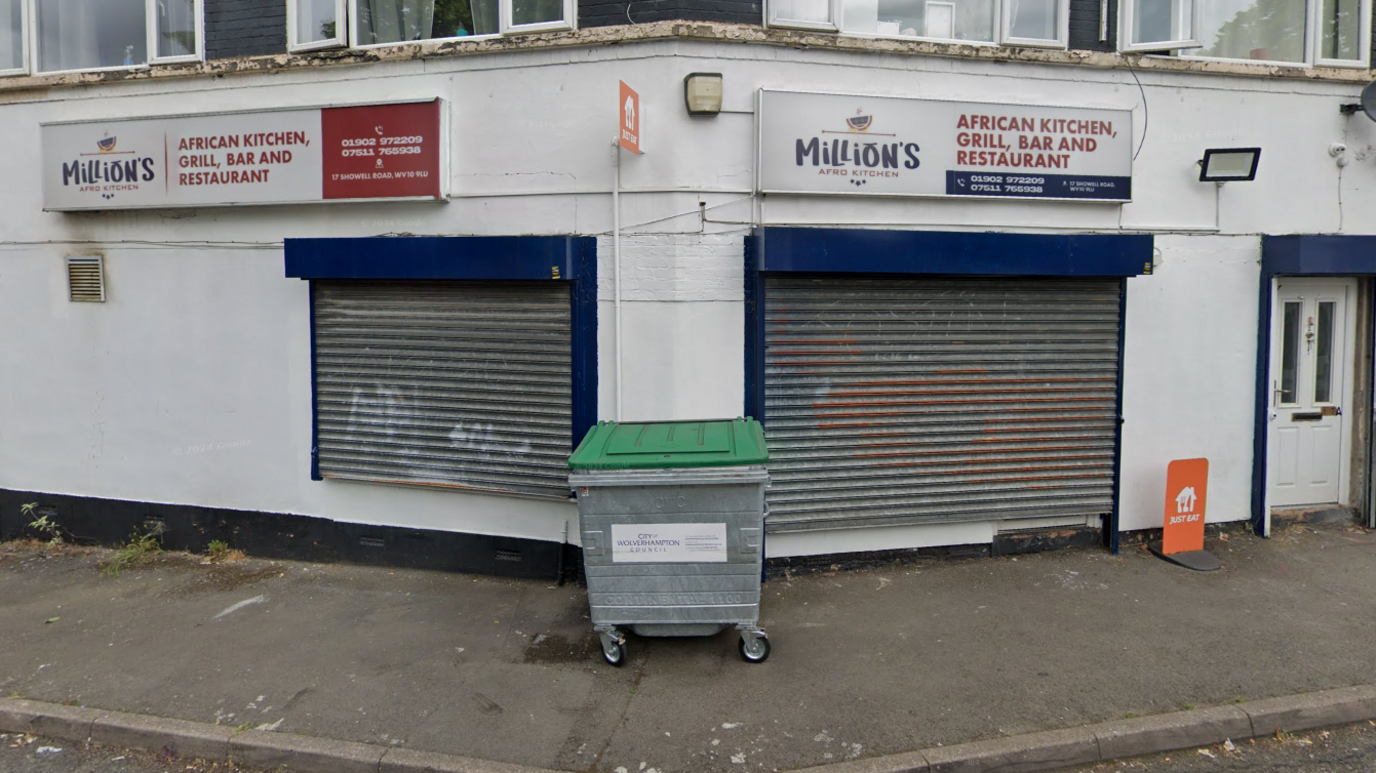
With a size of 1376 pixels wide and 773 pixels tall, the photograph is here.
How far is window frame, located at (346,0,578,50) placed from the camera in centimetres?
637

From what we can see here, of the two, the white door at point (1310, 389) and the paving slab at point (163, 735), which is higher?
the white door at point (1310, 389)

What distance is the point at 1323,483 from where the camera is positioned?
25.5ft

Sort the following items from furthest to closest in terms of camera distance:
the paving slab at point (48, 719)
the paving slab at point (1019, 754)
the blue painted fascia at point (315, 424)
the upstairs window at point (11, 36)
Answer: the upstairs window at point (11, 36) < the blue painted fascia at point (315, 424) < the paving slab at point (48, 719) < the paving slab at point (1019, 754)

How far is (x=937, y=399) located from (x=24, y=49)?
8741 mm

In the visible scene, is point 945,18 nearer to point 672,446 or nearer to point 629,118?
point 629,118

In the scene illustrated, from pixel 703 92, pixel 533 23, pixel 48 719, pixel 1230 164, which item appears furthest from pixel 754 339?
pixel 48 719

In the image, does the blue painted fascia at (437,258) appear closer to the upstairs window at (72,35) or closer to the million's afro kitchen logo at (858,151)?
the million's afro kitchen logo at (858,151)

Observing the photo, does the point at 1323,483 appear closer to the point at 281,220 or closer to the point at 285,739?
the point at 285,739

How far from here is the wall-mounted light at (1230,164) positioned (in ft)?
22.7

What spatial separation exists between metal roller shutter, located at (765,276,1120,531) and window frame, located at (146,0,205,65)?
5.32 meters

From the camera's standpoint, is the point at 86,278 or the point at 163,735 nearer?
the point at 163,735

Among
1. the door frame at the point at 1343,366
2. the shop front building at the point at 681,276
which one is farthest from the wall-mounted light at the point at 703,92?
the door frame at the point at 1343,366

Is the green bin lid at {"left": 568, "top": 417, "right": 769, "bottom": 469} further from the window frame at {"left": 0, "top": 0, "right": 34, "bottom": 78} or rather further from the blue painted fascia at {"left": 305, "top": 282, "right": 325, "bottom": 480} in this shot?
the window frame at {"left": 0, "top": 0, "right": 34, "bottom": 78}

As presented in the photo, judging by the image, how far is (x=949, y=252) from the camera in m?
6.46
